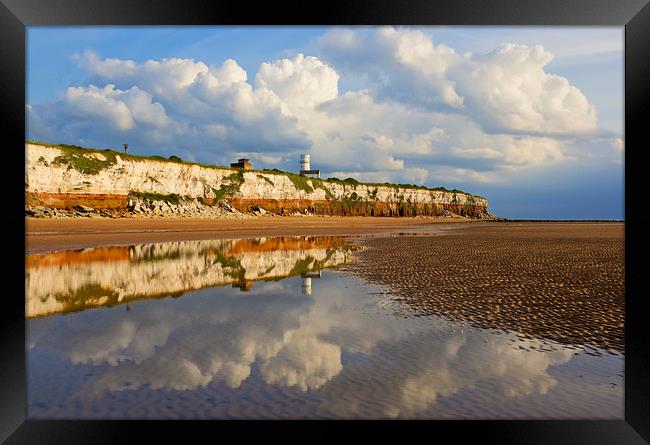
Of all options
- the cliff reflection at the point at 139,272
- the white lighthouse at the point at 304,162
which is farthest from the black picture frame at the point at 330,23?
the white lighthouse at the point at 304,162

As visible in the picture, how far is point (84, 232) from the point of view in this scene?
29906 millimetres

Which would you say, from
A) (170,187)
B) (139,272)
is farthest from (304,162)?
(139,272)

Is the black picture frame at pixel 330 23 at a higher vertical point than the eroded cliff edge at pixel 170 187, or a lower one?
lower

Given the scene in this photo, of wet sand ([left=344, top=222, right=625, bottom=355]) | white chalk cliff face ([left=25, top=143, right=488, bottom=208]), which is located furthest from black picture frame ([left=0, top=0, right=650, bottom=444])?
white chalk cliff face ([left=25, top=143, right=488, bottom=208])

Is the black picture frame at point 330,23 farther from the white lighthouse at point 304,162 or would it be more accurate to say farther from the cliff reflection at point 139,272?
the white lighthouse at point 304,162

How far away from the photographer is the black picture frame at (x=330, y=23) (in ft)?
10.6

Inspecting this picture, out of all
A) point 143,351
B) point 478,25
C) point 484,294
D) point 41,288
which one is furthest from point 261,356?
point 41,288

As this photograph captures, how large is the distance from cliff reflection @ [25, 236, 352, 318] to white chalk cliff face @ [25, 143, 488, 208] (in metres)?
11.2

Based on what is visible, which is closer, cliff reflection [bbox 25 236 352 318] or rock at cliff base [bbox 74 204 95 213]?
cliff reflection [bbox 25 236 352 318]

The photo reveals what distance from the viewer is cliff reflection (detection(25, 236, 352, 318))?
30.5 ft

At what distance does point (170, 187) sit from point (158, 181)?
6.94ft

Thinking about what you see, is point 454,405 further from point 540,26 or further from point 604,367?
point 540,26

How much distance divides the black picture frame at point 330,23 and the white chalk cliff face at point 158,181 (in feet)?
76.9

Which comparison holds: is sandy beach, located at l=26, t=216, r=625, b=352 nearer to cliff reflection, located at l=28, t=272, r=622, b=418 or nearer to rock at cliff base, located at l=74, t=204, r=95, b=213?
cliff reflection, located at l=28, t=272, r=622, b=418
